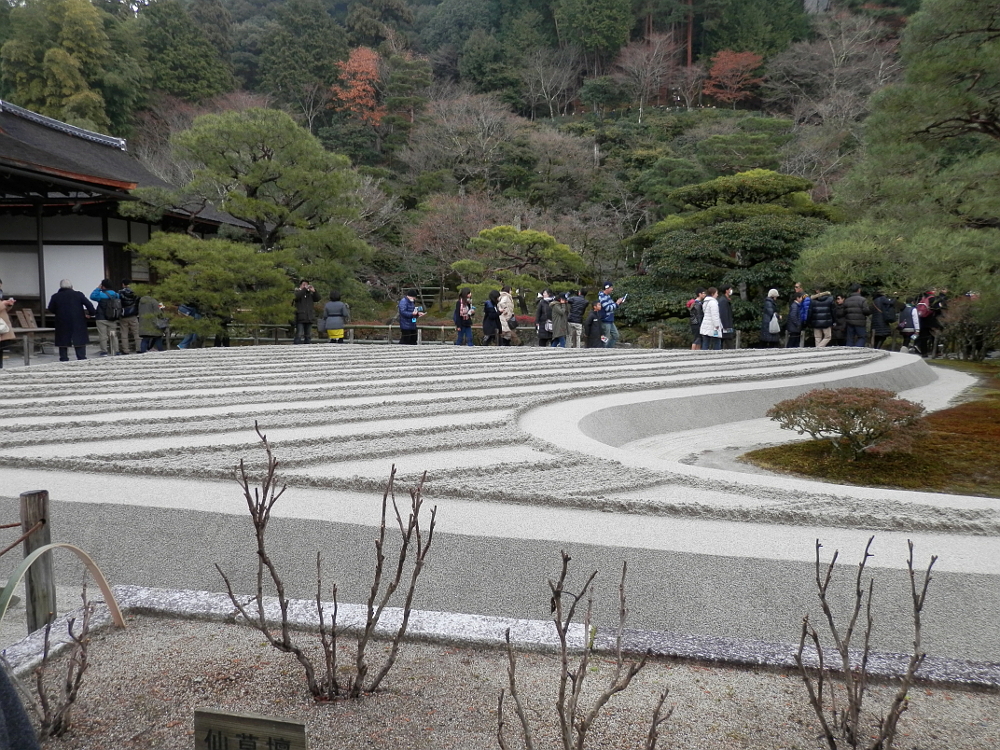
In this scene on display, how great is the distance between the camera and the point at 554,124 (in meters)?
33.0

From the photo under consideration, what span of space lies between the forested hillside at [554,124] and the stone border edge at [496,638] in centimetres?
621

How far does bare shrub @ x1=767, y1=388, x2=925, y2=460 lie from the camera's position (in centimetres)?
595

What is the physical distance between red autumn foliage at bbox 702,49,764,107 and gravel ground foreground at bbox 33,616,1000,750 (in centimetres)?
3711

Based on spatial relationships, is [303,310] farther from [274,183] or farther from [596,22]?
[596,22]

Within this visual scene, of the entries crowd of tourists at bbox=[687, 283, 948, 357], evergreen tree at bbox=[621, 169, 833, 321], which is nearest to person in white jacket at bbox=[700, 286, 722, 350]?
crowd of tourists at bbox=[687, 283, 948, 357]

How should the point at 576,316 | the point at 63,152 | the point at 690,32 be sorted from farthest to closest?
the point at 690,32, the point at 63,152, the point at 576,316

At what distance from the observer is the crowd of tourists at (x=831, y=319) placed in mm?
13125

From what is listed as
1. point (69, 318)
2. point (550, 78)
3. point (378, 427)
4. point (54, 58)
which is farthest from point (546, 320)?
point (550, 78)

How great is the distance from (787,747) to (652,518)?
195cm

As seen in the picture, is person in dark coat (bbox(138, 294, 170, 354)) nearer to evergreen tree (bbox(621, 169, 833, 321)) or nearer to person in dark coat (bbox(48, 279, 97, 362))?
person in dark coat (bbox(48, 279, 97, 362))

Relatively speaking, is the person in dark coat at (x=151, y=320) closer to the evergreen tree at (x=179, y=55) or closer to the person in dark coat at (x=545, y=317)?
the person in dark coat at (x=545, y=317)

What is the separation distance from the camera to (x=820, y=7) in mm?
37594

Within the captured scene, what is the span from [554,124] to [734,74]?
9547 millimetres

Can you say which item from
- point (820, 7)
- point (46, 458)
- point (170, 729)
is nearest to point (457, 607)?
point (170, 729)
